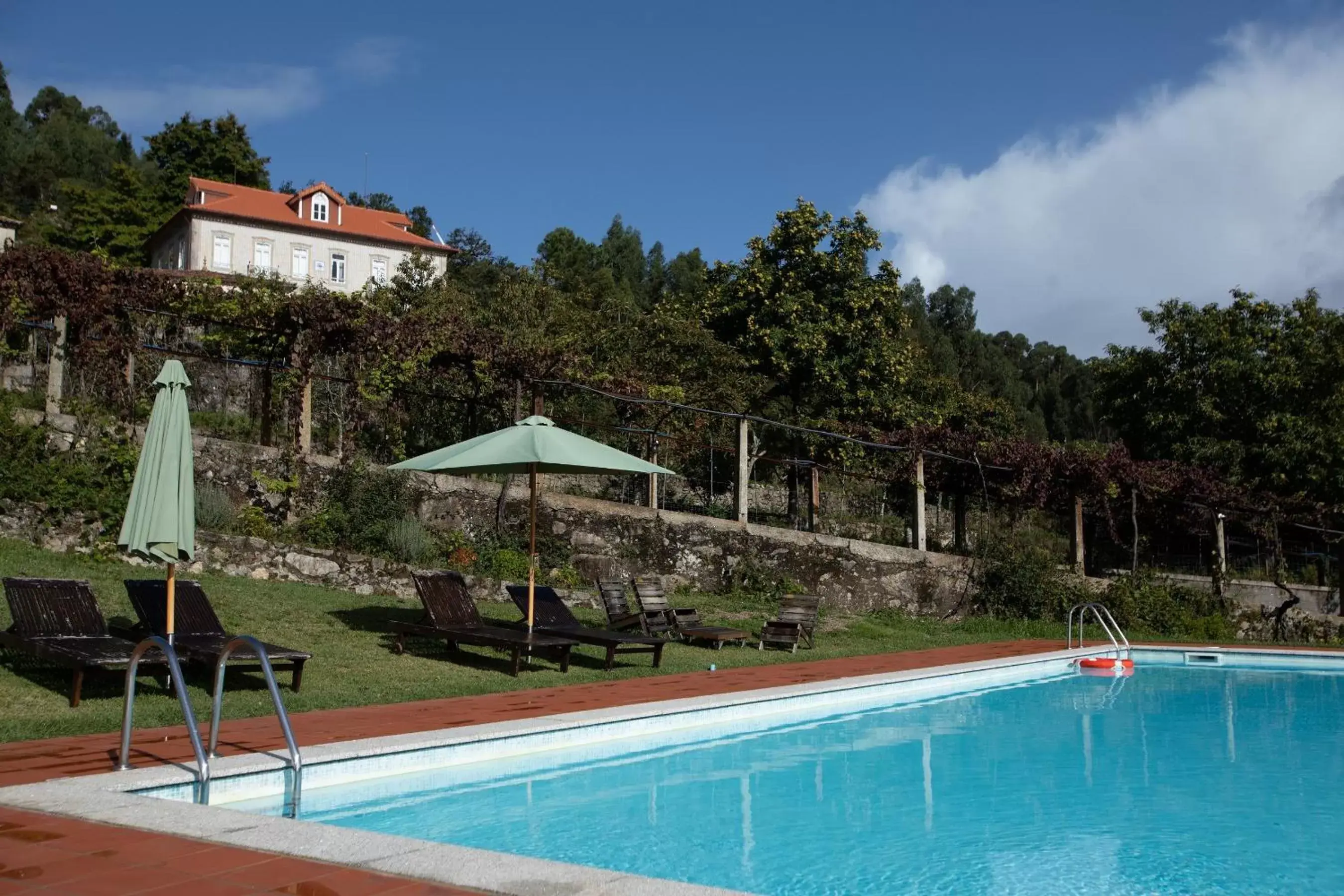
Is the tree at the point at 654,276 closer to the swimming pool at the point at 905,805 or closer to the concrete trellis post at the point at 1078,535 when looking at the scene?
the concrete trellis post at the point at 1078,535

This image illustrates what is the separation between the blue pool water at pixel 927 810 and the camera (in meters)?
5.98

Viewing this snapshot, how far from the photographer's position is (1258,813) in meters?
7.47

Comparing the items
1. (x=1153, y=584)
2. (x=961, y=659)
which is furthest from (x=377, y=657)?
(x=1153, y=584)

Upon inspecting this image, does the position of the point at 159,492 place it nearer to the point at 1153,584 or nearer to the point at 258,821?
the point at 258,821

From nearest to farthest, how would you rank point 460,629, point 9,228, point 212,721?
1. point 212,721
2. point 460,629
3. point 9,228

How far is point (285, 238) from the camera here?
51.0 metres

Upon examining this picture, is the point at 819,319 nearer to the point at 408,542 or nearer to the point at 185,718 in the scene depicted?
the point at 408,542

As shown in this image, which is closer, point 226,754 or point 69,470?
point 226,754

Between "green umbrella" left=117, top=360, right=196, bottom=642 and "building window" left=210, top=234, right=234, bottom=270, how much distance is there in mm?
43756

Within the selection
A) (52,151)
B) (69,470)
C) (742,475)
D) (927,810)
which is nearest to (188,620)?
(69,470)

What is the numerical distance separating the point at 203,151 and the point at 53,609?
52.2 m

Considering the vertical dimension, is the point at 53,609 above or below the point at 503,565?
below

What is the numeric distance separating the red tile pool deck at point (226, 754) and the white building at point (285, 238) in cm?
4122

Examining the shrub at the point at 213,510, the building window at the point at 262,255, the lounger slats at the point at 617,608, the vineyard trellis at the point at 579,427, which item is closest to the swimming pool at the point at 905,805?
the lounger slats at the point at 617,608
